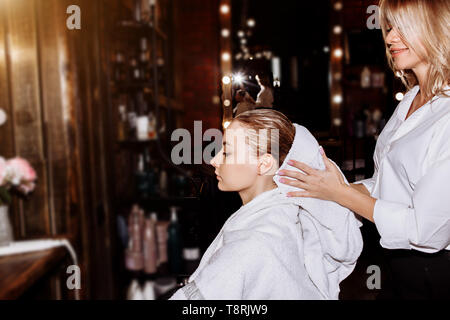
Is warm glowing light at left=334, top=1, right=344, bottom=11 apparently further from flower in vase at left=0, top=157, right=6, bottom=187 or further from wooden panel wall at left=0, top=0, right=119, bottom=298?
flower in vase at left=0, top=157, right=6, bottom=187

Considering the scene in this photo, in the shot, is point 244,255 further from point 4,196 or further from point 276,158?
point 4,196

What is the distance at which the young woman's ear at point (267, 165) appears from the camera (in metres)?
1.10

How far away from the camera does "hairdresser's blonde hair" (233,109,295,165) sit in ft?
3.60

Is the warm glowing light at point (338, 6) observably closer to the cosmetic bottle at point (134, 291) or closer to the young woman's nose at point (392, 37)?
the young woman's nose at point (392, 37)

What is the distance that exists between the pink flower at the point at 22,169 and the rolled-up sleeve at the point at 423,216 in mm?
1583

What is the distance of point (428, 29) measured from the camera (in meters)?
1.00

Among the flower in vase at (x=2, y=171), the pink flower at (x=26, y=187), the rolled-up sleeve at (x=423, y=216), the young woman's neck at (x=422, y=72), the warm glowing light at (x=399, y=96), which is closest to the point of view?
the rolled-up sleeve at (x=423, y=216)

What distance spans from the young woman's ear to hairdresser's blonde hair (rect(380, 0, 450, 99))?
1.55ft

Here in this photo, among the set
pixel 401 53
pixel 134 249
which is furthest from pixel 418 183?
pixel 134 249

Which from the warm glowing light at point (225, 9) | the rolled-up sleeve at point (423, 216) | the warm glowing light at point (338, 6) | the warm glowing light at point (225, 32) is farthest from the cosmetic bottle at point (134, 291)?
the warm glowing light at point (338, 6)

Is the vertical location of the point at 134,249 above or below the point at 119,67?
below

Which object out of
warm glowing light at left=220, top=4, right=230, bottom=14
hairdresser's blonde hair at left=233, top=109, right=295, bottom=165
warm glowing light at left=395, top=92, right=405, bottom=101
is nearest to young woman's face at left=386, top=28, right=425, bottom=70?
warm glowing light at left=395, top=92, right=405, bottom=101

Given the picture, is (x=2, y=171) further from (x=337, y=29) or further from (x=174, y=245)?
(x=337, y=29)

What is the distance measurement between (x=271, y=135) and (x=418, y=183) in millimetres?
398
